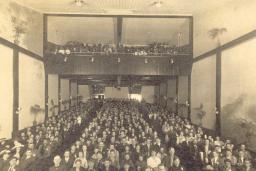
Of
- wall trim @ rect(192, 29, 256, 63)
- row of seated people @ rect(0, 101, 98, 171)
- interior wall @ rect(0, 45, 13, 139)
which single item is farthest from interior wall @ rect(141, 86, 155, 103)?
interior wall @ rect(0, 45, 13, 139)

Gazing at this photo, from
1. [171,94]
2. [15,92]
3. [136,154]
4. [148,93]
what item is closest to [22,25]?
[15,92]

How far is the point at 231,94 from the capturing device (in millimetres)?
15914

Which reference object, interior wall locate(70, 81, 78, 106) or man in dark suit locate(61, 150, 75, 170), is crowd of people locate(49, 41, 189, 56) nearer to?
man in dark suit locate(61, 150, 75, 170)

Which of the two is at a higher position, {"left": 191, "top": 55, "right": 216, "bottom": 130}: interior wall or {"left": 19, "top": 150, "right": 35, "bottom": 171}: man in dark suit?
{"left": 191, "top": 55, "right": 216, "bottom": 130}: interior wall

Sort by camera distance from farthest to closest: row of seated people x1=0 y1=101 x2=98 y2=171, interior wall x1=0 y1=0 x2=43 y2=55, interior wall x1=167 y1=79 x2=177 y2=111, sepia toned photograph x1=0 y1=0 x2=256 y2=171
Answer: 1. interior wall x1=167 y1=79 x2=177 y2=111
2. interior wall x1=0 y1=0 x2=43 y2=55
3. sepia toned photograph x1=0 y1=0 x2=256 y2=171
4. row of seated people x1=0 y1=101 x2=98 y2=171

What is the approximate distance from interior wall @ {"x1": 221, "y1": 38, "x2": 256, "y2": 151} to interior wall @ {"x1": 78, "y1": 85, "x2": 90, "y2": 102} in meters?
26.1

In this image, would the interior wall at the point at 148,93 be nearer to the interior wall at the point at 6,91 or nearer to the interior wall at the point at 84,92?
the interior wall at the point at 84,92

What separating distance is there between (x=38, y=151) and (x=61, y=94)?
54.4 ft

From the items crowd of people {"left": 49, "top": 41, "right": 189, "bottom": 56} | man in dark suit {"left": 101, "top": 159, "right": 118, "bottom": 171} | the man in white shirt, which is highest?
crowd of people {"left": 49, "top": 41, "right": 189, "bottom": 56}

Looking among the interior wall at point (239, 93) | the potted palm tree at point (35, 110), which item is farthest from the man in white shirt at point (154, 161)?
the potted palm tree at point (35, 110)

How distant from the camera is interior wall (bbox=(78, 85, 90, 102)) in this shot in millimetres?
41072

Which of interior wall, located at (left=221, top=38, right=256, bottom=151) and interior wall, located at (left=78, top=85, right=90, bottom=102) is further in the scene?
interior wall, located at (left=78, top=85, right=90, bottom=102)

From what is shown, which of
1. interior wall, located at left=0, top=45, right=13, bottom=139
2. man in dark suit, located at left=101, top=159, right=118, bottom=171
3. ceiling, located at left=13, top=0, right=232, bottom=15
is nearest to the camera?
man in dark suit, located at left=101, top=159, right=118, bottom=171

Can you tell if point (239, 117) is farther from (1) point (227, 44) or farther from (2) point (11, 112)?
(2) point (11, 112)
